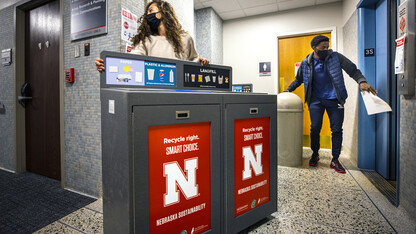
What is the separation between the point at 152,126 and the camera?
34.7 inches

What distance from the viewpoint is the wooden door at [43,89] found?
228 centimetres

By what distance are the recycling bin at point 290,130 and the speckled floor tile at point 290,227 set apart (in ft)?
3.99

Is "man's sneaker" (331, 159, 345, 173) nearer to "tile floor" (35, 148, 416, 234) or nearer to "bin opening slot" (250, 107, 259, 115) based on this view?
"tile floor" (35, 148, 416, 234)

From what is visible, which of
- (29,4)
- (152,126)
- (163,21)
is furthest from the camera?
(29,4)

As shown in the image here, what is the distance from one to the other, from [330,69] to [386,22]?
0.60 metres

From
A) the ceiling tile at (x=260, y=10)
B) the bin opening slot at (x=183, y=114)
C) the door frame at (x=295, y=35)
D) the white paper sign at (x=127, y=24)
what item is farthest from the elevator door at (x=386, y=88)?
the white paper sign at (x=127, y=24)

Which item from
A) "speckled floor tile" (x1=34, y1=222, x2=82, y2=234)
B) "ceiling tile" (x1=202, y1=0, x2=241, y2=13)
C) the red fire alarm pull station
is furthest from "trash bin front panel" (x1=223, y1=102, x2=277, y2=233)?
"ceiling tile" (x1=202, y1=0, x2=241, y2=13)

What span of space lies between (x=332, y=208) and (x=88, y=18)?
244 cm

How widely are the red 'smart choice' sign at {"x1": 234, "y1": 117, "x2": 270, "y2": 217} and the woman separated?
0.63 m

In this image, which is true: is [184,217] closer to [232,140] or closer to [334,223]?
[232,140]

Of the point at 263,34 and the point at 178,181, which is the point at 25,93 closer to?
the point at 178,181

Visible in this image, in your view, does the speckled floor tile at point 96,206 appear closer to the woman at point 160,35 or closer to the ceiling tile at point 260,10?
the woman at point 160,35

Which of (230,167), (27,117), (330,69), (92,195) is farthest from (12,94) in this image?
(330,69)

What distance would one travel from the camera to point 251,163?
1.24 m
